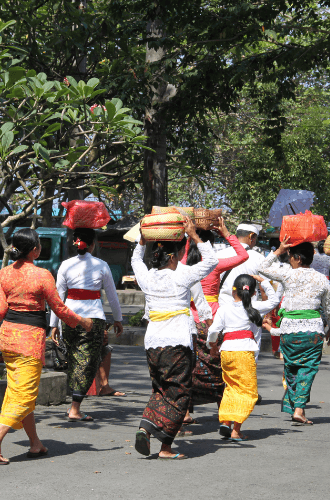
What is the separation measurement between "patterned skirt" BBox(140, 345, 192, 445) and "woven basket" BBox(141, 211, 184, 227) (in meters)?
0.89

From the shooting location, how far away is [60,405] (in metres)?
6.95

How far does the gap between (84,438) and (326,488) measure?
213 cm

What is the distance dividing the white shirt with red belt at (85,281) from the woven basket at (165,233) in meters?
1.53

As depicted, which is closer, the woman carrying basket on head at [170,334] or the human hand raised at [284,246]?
the woman carrying basket on head at [170,334]

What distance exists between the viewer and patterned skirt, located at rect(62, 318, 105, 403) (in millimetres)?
Answer: 6180

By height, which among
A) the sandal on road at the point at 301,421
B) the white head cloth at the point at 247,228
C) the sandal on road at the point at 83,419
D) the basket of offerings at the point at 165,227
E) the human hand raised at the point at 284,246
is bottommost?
the sandal on road at the point at 83,419

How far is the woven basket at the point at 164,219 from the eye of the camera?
16.1 ft

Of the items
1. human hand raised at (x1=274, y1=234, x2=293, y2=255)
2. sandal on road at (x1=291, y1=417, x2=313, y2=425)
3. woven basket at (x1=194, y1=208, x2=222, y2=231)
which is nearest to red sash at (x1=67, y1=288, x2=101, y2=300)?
woven basket at (x1=194, y1=208, x2=222, y2=231)

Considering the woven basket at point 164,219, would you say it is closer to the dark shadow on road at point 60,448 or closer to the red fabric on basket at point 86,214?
the red fabric on basket at point 86,214

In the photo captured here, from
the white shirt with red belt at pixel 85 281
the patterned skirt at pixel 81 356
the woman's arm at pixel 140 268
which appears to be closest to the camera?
the woman's arm at pixel 140 268

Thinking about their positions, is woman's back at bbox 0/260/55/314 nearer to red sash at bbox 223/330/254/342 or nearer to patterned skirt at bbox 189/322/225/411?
red sash at bbox 223/330/254/342

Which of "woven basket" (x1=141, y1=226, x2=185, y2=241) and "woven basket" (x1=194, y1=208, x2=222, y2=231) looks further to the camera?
"woven basket" (x1=194, y1=208, x2=222, y2=231)

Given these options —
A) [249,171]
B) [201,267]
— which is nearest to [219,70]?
[201,267]

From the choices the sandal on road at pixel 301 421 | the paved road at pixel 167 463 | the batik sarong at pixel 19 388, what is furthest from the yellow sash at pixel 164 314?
the sandal on road at pixel 301 421
